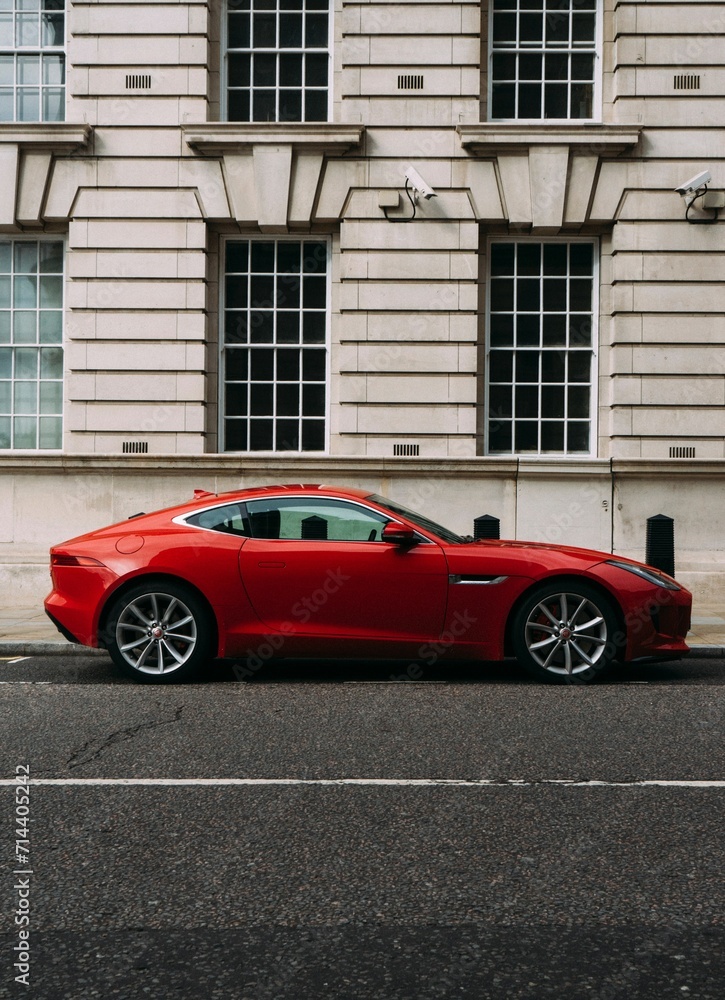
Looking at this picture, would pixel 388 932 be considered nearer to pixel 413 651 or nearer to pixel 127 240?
pixel 413 651

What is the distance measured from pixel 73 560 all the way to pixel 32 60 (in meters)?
9.77

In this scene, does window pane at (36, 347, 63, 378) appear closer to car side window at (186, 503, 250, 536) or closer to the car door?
car side window at (186, 503, 250, 536)

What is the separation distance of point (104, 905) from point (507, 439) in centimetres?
1214

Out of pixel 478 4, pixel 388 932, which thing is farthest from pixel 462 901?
pixel 478 4

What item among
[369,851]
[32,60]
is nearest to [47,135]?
[32,60]

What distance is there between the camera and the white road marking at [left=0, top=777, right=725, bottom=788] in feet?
17.5

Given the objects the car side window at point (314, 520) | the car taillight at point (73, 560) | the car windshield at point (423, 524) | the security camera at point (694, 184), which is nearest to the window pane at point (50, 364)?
the car taillight at point (73, 560)

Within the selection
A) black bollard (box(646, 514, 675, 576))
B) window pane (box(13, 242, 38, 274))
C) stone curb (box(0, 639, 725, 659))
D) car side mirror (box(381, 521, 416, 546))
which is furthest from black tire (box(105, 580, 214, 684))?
window pane (box(13, 242, 38, 274))

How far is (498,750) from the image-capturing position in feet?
20.0

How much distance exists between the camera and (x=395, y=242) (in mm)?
14883

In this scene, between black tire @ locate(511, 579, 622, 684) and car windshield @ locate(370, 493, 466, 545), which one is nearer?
black tire @ locate(511, 579, 622, 684)

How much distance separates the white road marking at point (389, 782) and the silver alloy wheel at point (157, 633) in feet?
9.64

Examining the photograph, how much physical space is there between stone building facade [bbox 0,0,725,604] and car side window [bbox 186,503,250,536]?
6192 millimetres

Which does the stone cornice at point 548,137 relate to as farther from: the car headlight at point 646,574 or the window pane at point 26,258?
the car headlight at point 646,574
